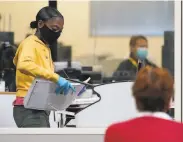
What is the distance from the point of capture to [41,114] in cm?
438

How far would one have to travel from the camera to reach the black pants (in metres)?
4.34

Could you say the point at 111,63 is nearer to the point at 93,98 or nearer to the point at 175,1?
the point at 93,98

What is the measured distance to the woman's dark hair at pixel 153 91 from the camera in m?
2.75

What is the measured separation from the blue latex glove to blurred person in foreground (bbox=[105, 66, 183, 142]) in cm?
146

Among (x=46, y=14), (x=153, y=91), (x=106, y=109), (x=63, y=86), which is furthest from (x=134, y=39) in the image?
(x=153, y=91)

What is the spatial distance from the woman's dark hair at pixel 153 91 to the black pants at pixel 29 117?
1.68m

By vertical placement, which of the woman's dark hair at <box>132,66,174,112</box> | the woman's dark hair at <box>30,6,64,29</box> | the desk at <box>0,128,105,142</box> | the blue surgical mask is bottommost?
the desk at <box>0,128,105,142</box>

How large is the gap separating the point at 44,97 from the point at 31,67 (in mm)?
331

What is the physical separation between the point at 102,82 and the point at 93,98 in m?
0.25

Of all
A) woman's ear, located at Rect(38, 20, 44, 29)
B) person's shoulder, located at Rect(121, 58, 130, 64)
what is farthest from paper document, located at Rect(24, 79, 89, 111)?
person's shoulder, located at Rect(121, 58, 130, 64)

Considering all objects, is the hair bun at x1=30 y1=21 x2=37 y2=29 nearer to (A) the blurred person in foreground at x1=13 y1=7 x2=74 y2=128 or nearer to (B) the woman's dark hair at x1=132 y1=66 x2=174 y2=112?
(A) the blurred person in foreground at x1=13 y1=7 x2=74 y2=128

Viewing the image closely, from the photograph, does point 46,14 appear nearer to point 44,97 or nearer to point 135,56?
point 44,97

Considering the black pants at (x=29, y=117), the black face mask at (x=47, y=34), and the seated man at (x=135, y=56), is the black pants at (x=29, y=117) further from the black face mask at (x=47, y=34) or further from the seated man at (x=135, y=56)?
the seated man at (x=135, y=56)

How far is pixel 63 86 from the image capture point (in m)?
4.25
